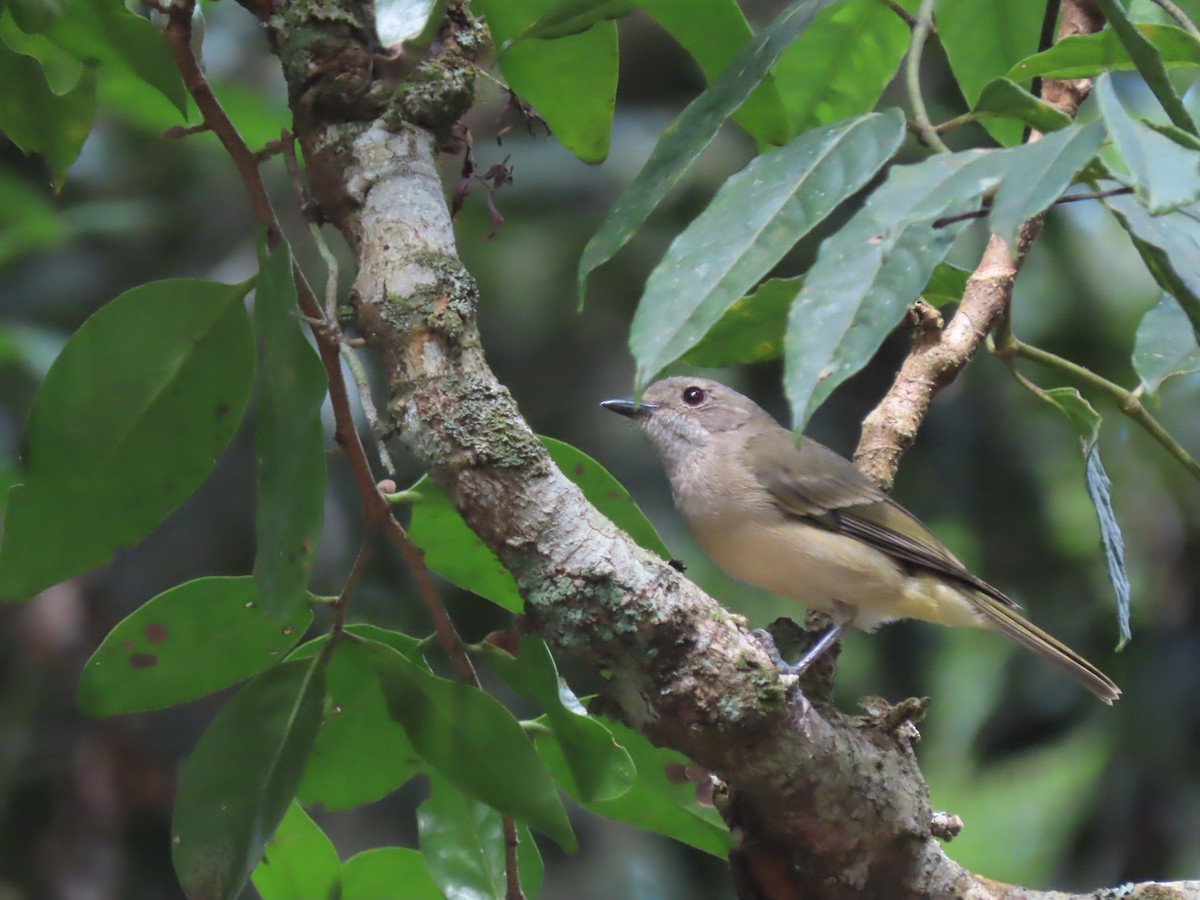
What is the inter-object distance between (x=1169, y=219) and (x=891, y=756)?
96cm

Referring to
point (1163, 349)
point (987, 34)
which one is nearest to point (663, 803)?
point (1163, 349)

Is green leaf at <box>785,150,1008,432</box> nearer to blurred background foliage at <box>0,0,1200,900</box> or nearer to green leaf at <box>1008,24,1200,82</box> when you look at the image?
green leaf at <box>1008,24,1200,82</box>

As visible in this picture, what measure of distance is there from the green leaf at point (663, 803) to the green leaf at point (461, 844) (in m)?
0.15

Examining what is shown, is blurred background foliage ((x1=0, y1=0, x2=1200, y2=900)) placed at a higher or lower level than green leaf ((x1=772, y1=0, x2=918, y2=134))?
lower

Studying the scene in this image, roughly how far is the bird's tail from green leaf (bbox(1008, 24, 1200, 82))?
5.70 feet

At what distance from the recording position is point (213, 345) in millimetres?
1886

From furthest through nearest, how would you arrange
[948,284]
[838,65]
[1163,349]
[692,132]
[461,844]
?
1. [948,284]
2. [838,65]
3. [1163,349]
4. [461,844]
5. [692,132]

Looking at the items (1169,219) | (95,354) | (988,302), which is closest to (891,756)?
(1169,219)

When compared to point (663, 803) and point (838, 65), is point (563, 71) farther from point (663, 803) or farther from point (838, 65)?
point (663, 803)

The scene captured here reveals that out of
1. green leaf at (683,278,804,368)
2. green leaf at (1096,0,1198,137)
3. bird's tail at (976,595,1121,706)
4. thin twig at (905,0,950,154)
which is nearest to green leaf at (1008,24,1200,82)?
thin twig at (905,0,950,154)

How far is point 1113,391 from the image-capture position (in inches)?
93.8

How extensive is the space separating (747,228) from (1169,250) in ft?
1.56

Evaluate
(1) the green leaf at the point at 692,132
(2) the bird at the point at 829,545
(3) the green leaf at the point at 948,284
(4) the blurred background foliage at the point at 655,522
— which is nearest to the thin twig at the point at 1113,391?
(3) the green leaf at the point at 948,284

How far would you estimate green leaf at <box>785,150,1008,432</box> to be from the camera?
1.25 m
